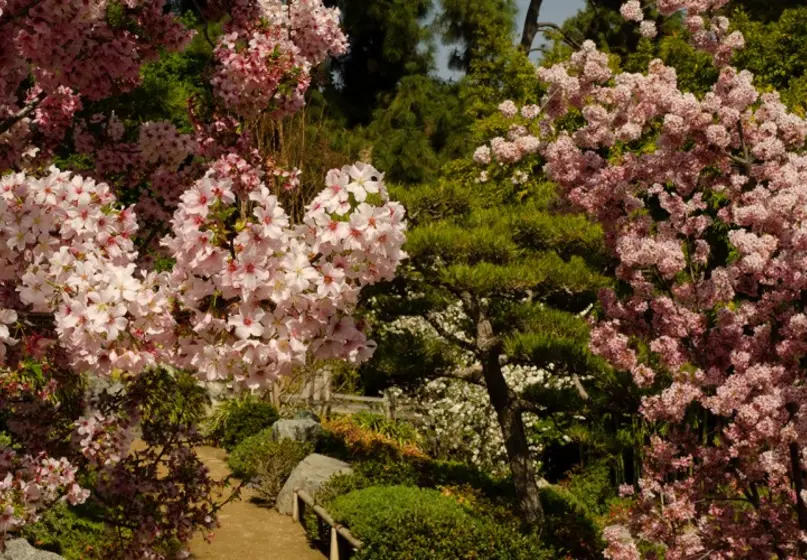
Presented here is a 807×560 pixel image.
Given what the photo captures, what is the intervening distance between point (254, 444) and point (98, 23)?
309 inches

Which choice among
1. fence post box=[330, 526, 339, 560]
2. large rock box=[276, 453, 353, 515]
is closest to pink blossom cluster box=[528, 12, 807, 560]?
fence post box=[330, 526, 339, 560]

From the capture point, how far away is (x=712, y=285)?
14.0 feet

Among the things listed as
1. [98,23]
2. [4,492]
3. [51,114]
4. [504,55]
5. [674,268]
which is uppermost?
[504,55]

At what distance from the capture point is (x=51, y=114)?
4535 mm

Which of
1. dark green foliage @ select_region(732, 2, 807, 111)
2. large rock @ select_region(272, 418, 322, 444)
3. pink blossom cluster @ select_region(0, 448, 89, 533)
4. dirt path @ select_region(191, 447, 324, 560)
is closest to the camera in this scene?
pink blossom cluster @ select_region(0, 448, 89, 533)

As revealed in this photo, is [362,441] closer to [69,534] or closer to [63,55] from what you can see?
[69,534]

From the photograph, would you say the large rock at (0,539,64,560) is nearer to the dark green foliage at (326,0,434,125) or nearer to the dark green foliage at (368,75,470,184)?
the dark green foliage at (368,75,470,184)

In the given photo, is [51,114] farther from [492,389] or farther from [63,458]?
[492,389]

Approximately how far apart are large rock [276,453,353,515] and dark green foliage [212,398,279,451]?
2.59m

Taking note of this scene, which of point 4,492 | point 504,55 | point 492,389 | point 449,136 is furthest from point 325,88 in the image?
point 4,492

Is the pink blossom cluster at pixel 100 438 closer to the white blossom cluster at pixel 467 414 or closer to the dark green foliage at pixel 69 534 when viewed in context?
the dark green foliage at pixel 69 534

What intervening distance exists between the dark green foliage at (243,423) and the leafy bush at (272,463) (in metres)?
1.51

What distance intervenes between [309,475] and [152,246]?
16.8 feet

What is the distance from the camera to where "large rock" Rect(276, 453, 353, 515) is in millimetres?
9289
